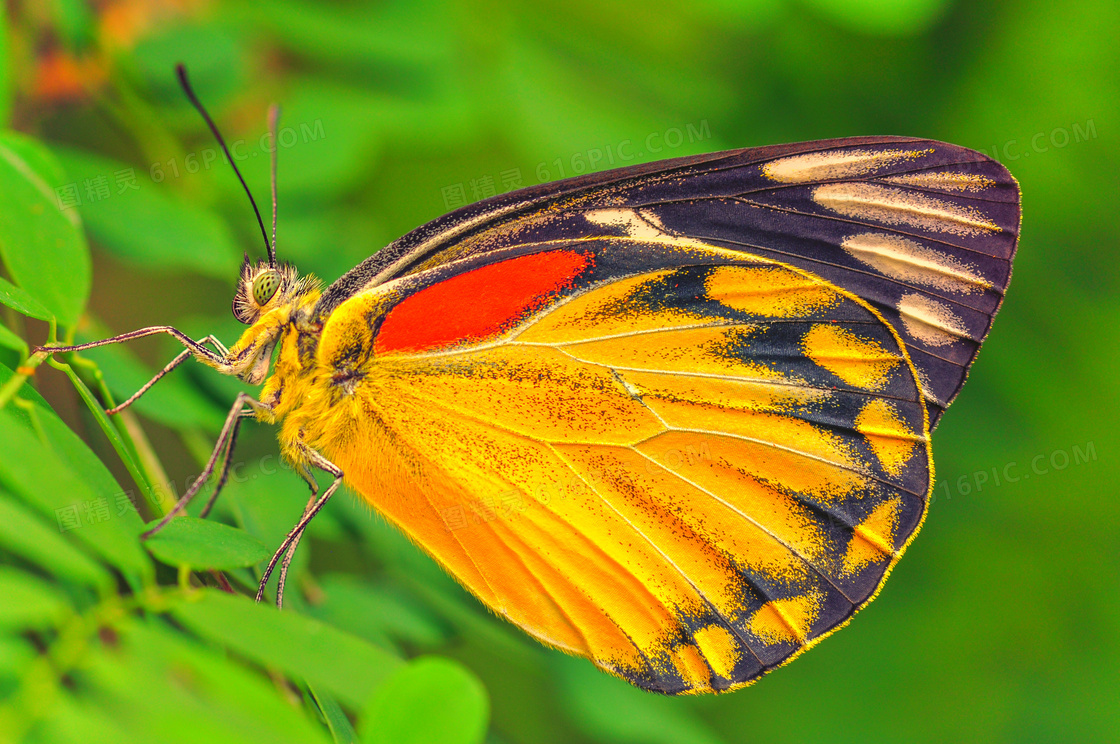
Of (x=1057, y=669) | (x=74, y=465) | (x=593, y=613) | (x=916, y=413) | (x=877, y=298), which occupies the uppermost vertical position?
(x=74, y=465)

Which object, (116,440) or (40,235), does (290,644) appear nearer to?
(116,440)

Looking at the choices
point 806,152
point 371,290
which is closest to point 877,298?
point 806,152

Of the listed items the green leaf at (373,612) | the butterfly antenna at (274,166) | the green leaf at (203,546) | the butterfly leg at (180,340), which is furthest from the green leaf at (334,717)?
the butterfly antenna at (274,166)

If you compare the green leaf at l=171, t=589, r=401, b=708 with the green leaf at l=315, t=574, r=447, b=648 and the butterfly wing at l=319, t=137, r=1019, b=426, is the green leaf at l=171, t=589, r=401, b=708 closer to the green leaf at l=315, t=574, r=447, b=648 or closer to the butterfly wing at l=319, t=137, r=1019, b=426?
the green leaf at l=315, t=574, r=447, b=648

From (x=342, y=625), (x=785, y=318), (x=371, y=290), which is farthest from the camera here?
(x=785, y=318)

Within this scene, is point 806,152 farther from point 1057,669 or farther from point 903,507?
point 1057,669

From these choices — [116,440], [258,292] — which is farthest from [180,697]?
[258,292]
